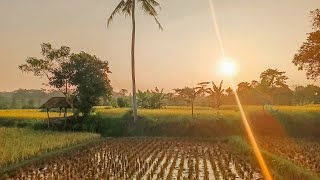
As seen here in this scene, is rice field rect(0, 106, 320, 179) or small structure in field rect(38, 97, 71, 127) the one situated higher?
small structure in field rect(38, 97, 71, 127)

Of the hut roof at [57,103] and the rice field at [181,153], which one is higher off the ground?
the hut roof at [57,103]

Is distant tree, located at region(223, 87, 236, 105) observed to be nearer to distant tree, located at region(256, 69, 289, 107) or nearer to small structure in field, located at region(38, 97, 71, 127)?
distant tree, located at region(256, 69, 289, 107)

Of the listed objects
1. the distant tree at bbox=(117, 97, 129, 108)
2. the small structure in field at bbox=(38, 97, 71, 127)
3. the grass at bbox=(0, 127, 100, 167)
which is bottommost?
the grass at bbox=(0, 127, 100, 167)

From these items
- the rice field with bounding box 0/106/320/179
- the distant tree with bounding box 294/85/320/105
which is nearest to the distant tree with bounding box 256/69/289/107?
the distant tree with bounding box 294/85/320/105

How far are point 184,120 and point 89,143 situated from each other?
907 centimetres

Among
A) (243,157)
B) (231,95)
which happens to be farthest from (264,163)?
(231,95)

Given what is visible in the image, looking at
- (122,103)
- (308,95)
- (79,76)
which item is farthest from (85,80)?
(308,95)

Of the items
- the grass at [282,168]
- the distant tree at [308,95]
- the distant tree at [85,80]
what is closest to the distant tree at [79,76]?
the distant tree at [85,80]

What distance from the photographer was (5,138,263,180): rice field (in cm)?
1429

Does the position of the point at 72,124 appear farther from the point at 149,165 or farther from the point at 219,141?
the point at 149,165

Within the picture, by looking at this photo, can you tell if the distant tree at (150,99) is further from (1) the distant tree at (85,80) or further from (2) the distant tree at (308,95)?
(2) the distant tree at (308,95)

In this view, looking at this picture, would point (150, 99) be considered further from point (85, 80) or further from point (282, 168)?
point (282, 168)

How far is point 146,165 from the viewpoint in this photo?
649 inches

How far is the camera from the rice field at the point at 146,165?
563 inches
